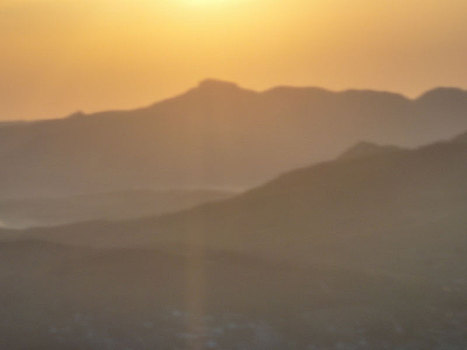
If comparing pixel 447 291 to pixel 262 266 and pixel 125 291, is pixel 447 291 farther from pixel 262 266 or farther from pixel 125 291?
pixel 125 291

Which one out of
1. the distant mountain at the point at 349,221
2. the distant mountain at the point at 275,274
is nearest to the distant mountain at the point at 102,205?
the distant mountain at the point at 349,221

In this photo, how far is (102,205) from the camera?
6112 inches

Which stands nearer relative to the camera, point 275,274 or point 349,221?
point 275,274

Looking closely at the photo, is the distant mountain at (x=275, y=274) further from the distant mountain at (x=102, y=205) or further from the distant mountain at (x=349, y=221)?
the distant mountain at (x=102, y=205)

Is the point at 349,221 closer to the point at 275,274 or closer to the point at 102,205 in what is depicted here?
the point at 275,274

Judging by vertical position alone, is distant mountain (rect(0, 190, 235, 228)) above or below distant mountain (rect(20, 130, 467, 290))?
above

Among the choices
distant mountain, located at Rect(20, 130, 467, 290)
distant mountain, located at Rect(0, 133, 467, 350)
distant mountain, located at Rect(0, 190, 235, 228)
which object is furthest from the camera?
distant mountain, located at Rect(0, 190, 235, 228)

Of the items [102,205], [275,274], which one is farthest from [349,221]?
[102,205]

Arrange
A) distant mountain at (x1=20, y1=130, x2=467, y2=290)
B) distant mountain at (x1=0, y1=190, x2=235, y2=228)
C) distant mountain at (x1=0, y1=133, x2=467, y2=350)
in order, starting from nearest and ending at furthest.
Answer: distant mountain at (x1=0, y1=133, x2=467, y2=350) < distant mountain at (x1=20, y1=130, x2=467, y2=290) < distant mountain at (x1=0, y1=190, x2=235, y2=228)

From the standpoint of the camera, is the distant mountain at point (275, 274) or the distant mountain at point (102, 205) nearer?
the distant mountain at point (275, 274)

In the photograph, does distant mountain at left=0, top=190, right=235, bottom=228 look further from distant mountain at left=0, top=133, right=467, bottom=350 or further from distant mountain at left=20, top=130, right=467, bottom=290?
distant mountain at left=0, top=133, right=467, bottom=350

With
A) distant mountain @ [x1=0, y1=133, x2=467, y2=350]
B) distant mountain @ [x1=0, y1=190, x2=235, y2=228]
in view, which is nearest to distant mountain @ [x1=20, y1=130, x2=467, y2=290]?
distant mountain @ [x1=0, y1=133, x2=467, y2=350]

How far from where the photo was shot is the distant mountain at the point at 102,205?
133875 millimetres

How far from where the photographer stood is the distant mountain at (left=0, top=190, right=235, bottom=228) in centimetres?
13388
